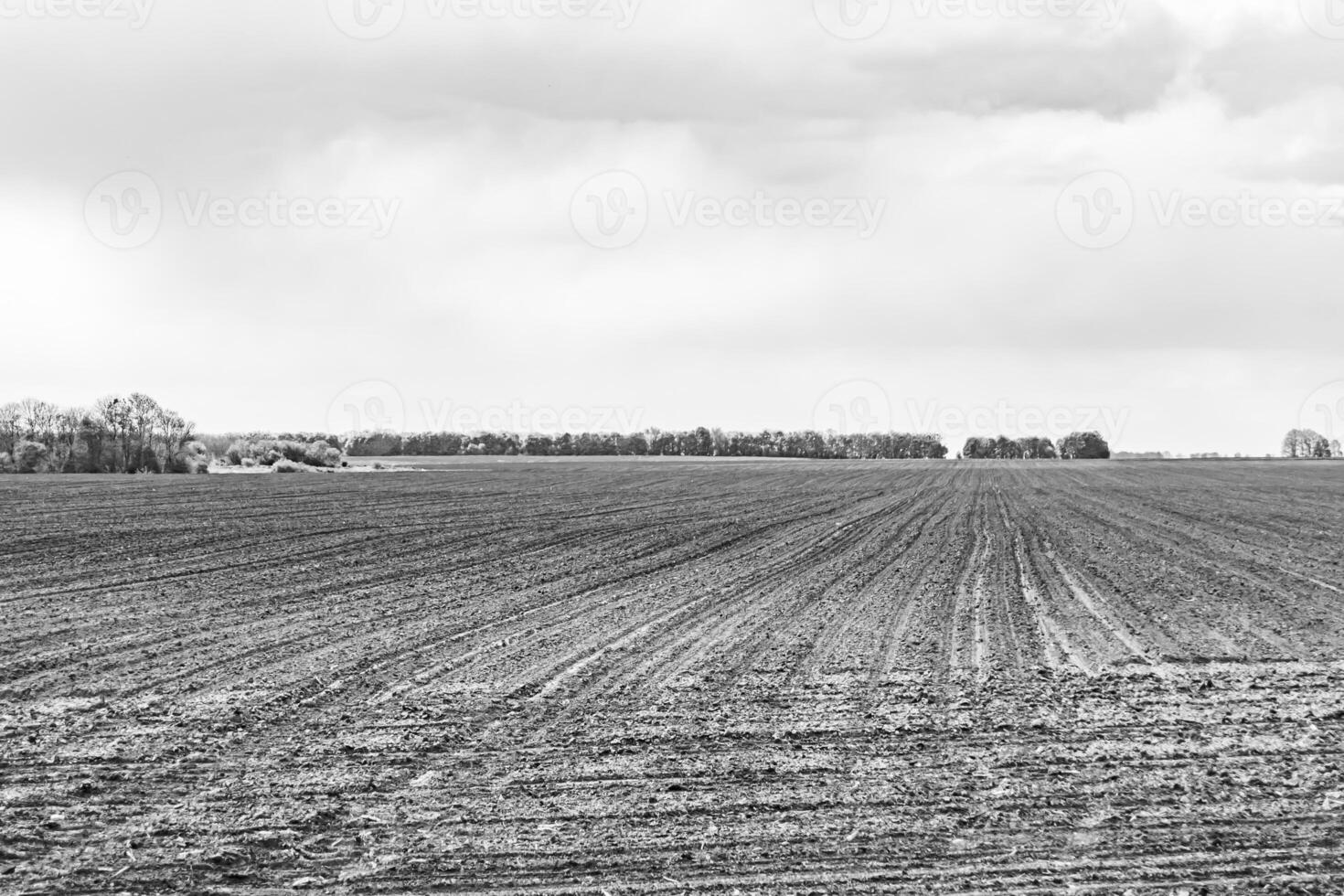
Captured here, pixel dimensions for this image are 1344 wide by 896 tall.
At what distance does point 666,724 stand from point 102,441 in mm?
75610

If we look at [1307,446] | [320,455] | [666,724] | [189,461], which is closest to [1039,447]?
[1307,446]

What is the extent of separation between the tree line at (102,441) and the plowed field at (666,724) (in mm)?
59595

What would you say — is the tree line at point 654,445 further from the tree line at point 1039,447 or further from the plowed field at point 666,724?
the plowed field at point 666,724

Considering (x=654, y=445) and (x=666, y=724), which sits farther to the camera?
(x=654, y=445)

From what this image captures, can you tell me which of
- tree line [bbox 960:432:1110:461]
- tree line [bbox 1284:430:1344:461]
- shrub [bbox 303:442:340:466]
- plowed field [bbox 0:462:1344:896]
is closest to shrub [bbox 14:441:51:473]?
shrub [bbox 303:442:340:466]

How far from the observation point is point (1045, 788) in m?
6.21

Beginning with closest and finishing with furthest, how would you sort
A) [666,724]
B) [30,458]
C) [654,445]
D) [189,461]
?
[666,724] < [30,458] < [189,461] < [654,445]

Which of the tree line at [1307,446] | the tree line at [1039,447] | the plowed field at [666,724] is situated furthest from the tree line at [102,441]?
the tree line at [1307,446]

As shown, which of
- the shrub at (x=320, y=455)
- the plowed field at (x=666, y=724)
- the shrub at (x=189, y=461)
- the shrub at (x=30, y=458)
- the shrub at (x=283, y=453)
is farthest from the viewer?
the shrub at (x=320, y=455)

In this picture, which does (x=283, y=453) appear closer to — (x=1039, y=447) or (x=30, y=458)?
(x=30, y=458)

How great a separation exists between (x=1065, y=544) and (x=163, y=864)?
1924 cm

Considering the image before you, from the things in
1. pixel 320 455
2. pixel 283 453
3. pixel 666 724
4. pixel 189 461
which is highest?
pixel 283 453

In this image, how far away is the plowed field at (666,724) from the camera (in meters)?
5.21

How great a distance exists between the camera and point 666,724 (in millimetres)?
7605
